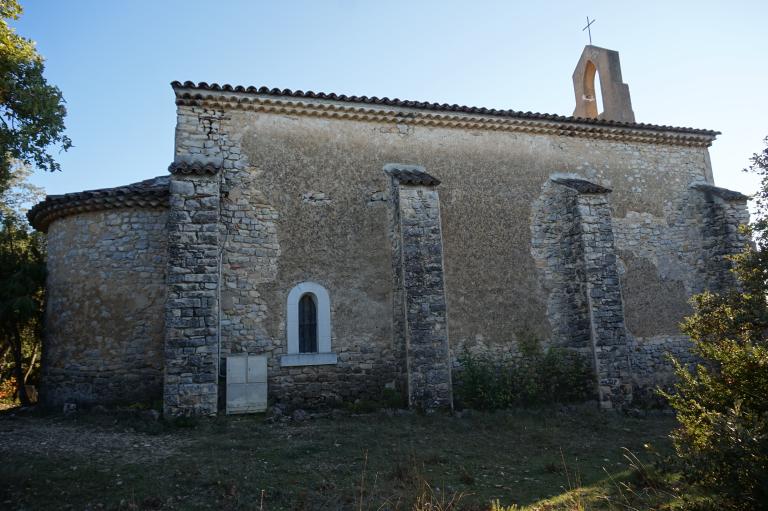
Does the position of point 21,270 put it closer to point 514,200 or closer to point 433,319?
point 433,319

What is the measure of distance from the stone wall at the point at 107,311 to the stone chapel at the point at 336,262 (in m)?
0.03

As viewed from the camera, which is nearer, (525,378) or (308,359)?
(308,359)

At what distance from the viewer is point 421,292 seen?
1007 centimetres

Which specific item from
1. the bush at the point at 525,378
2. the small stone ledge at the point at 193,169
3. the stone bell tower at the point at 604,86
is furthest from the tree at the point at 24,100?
the stone bell tower at the point at 604,86

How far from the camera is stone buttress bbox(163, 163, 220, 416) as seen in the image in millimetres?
8773

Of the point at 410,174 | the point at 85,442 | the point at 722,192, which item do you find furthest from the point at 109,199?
the point at 722,192

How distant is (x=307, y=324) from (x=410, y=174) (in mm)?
4032

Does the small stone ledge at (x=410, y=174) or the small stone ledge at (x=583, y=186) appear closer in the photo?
the small stone ledge at (x=410, y=174)

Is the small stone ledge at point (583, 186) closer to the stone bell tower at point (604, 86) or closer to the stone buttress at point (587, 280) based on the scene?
the stone buttress at point (587, 280)

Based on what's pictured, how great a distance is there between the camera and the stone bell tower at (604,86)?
1549cm

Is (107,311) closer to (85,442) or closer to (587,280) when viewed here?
(85,442)

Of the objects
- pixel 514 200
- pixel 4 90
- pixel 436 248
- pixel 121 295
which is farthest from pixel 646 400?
pixel 4 90

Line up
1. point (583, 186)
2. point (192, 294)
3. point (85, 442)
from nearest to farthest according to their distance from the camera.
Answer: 1. point (85, 442)
2. point (192, 294)
3. point (583, 186)

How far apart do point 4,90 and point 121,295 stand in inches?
184
